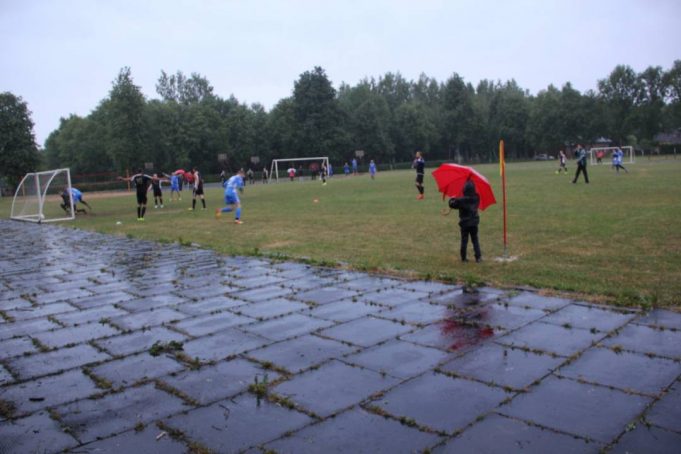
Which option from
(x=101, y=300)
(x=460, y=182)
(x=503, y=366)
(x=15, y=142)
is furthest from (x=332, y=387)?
(x=15, y=142)

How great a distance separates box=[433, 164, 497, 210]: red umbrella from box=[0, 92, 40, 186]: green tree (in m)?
66.0

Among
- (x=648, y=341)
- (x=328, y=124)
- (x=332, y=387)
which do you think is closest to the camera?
(x=332, y=387)

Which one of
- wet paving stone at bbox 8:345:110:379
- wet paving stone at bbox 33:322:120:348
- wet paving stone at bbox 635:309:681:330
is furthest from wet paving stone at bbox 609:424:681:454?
wet paving stone at bbox 33:322:120:348

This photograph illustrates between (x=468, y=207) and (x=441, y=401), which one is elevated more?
(x=468, y=207)

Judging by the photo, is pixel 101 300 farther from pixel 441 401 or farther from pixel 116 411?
pixel 441 401

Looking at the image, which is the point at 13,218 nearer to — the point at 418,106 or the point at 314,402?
the point at 314,402

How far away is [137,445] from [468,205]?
637cm

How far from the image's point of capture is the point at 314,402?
395 centimetres

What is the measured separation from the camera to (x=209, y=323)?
20.1 ft

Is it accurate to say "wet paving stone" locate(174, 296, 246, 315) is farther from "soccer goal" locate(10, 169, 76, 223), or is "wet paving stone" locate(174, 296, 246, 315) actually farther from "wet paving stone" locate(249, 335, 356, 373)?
"soccer goal" locate(10, 169, 76, 223)

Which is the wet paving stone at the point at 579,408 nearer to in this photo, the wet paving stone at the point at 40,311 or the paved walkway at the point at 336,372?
the paved walkway at the point at 336,372

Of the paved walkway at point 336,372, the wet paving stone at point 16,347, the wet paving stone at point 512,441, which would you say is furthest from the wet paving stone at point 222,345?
the wet paving stone at point 512,441

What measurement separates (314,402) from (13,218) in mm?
27718

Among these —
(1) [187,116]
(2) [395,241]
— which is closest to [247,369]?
(2) [395,241]
